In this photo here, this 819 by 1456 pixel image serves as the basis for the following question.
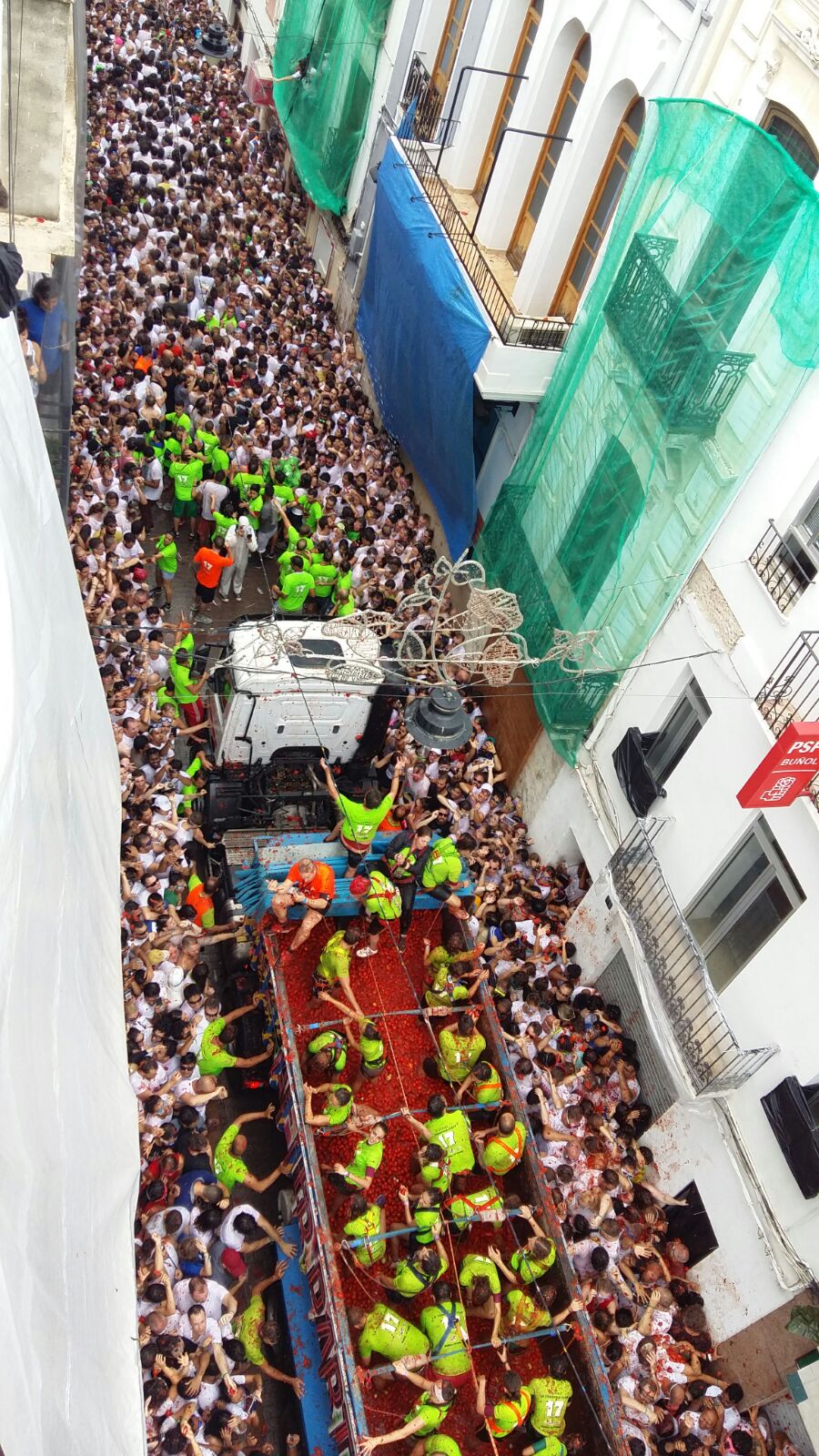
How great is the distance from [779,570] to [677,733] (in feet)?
6.79

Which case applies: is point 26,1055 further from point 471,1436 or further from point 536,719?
point 536,719

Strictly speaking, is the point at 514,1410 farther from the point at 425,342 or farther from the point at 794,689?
the point at 425,342

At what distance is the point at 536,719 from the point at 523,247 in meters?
6.39

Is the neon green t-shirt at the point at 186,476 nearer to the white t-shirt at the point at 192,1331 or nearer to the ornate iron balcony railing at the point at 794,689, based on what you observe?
the ornate iron balcony railing at the point at 794,689

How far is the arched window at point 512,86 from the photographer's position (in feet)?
48.6

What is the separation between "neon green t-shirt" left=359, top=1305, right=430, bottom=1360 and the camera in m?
8.26

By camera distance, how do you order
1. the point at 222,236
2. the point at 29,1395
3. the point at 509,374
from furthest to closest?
the point at 222,236 → the point at 509,374 → the point at 29,1395

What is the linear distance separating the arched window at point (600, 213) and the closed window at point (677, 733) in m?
5.63

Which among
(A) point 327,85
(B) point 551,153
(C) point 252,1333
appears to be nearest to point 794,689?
(C) point 252,1333

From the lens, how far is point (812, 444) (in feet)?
30.6

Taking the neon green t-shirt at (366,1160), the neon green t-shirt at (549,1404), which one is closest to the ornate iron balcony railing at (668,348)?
the neon green t-shirt at (366,1160)

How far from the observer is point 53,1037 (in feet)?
19.9

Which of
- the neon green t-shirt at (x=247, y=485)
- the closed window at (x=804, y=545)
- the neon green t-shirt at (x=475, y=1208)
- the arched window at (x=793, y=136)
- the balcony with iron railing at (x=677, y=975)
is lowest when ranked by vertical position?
the neon green t-shirt at (x=475, y=1208)

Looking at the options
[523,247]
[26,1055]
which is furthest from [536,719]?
[26,1055]
